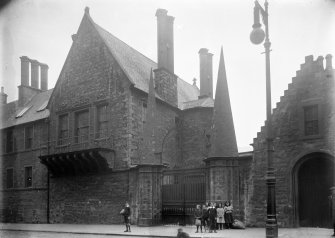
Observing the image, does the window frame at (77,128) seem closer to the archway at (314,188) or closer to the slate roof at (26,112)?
the slate roof at (26,112)

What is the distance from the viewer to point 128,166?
2395cm

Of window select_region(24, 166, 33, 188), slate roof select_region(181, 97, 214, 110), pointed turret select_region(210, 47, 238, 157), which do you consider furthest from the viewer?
window select_region(24, 166, 33, 188)

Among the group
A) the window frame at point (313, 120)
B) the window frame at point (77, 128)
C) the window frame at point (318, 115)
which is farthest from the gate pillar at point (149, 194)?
the window frame at point (313, 120)

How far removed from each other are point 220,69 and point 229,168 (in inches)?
324

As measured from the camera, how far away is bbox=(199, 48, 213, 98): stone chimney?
1375 inches

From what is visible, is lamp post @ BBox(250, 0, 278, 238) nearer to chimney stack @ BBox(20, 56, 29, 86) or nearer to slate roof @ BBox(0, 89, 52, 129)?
slate roof @ BBox(0, 89, 52, 129)

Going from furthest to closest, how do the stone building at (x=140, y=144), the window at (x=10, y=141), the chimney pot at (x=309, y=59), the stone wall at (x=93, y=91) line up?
1. the window at (x=10, y=141)
2. the stone wall at (x=93, y=91)
3. the chimney pot at (x=309, y=59)
4. the stone building at (x=140, y=144)

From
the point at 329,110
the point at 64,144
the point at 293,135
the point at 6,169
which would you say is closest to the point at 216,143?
the point at 293,135

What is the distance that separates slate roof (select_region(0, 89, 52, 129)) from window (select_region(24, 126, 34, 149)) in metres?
0.67

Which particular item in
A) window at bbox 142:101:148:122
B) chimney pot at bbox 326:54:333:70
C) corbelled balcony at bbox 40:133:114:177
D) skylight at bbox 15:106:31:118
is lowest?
corbelled balcony at bbox 40:133:114:177

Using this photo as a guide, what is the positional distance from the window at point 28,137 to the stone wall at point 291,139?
19.2 meters

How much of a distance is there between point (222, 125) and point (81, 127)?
9.82m

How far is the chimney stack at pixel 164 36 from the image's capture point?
2838 cm

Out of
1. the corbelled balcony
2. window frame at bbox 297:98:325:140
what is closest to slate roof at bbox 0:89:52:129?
the corbelled balcony
